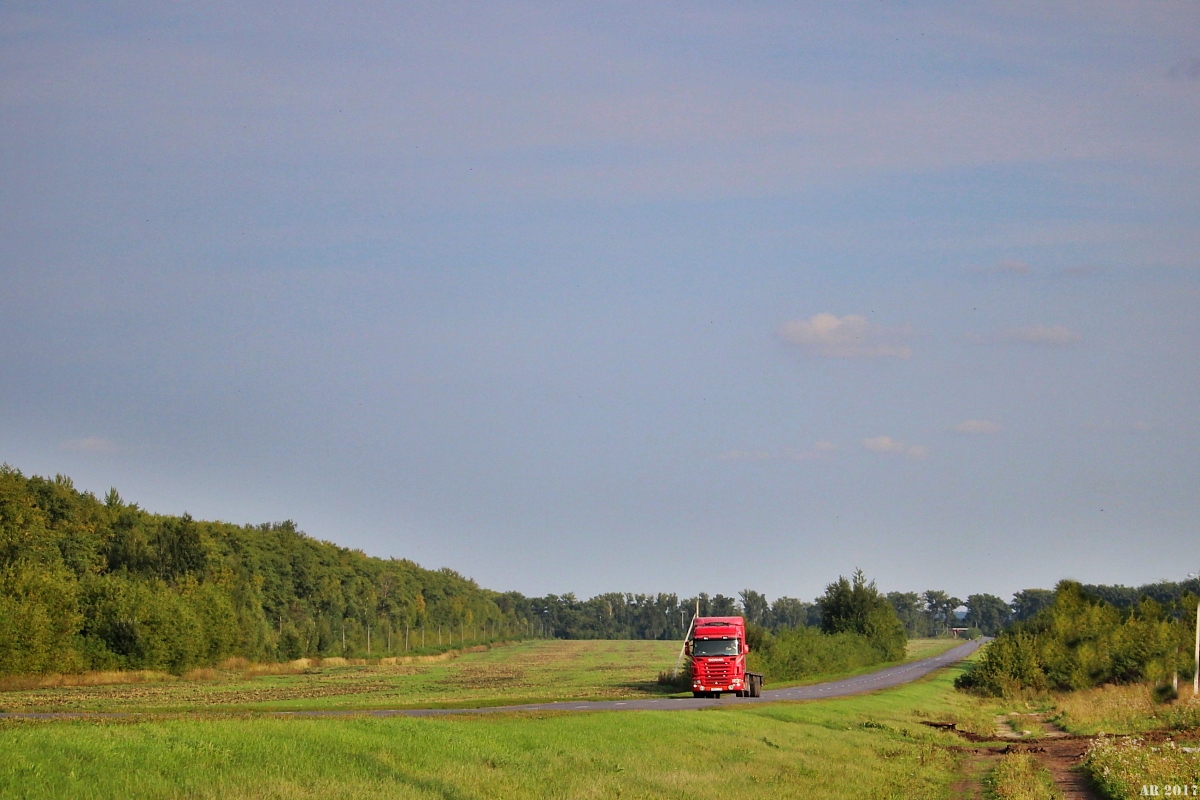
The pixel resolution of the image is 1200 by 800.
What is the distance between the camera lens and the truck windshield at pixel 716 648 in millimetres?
60781

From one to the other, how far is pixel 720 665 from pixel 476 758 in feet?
118

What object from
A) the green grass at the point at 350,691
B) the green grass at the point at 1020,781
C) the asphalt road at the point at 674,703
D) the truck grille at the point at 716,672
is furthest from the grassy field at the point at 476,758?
the truck grille at the point at 716,672

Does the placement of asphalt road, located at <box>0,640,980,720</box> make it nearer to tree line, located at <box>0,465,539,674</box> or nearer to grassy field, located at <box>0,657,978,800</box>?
grassy field, located at <box>0,657,978,800</box>

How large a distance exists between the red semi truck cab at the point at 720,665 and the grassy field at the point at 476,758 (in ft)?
55.3

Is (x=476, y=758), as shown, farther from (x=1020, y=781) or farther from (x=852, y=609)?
(x=852, y=609)

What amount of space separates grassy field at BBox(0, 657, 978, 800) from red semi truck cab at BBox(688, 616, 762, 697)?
55.3ft

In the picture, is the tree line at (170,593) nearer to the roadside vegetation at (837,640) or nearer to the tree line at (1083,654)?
the roadside vegetation at (837,640)

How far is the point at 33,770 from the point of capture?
18.2 m

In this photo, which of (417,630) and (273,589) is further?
(417,630)

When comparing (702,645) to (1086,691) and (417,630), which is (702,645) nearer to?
(1086,691)

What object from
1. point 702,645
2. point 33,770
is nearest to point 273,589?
point 702,645

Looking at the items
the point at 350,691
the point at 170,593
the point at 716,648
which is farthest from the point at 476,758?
the point at 170,593

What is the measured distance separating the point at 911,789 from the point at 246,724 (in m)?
17.0

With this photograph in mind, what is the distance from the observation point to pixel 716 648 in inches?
2402
